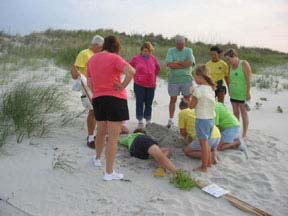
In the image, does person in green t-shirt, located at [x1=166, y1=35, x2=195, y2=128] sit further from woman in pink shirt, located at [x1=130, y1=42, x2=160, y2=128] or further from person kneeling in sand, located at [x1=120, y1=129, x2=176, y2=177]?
person kneeling in sand, located at [x1=120, y1=129, x2=176, y2=177]

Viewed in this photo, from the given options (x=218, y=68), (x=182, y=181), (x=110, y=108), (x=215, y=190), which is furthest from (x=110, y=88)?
(x=218, y=68)

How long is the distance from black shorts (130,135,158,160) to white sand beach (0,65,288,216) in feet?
0.29

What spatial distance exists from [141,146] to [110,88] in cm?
106

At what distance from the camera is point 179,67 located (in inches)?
278

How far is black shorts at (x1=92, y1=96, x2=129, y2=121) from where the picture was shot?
466 cm

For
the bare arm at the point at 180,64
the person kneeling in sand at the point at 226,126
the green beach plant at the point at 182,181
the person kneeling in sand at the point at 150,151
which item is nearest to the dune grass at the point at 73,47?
the bare arm at the point at 180,64

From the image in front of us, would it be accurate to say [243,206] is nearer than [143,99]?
Yes

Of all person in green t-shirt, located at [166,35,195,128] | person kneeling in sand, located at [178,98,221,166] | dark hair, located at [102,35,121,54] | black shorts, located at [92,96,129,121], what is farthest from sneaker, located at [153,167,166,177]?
person in green t-shirt, located at [166,35,195,128]

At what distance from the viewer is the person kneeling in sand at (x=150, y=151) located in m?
5.09

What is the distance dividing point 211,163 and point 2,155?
2682mm

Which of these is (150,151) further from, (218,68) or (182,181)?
(218,68)

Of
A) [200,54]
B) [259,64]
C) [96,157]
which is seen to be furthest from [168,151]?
[259,64]

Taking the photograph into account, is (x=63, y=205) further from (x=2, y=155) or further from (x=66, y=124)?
(x=66, y=124)

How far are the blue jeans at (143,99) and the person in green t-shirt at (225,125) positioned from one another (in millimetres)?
→ 1337
